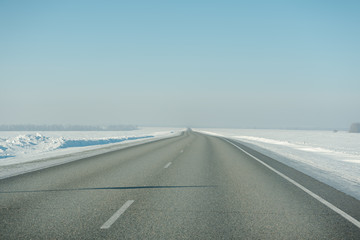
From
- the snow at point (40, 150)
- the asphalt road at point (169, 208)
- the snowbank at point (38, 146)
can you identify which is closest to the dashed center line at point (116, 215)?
the asphalt road at point (169, 208)

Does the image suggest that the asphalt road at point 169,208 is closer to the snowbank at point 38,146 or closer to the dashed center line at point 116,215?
the dashed center line at point 116,215

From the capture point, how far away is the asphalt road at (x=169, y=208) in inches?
170

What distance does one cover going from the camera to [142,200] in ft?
20.8

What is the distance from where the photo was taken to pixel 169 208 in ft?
18.7

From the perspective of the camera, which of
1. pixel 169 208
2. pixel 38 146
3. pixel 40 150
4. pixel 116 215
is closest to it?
pixel 116 215

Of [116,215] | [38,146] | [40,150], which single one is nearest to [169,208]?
[116,215]

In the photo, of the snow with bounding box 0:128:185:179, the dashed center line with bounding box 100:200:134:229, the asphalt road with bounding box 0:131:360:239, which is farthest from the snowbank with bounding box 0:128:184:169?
the dashed center line with bounding box 100:200:134:229

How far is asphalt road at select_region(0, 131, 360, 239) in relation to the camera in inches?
170

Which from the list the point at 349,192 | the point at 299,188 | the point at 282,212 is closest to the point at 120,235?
the point at 282,212

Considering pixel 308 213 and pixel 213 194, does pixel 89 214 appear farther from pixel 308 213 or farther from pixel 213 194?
pixel 308 213

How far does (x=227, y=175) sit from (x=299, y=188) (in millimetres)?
2726

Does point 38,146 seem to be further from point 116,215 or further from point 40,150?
point 116,215

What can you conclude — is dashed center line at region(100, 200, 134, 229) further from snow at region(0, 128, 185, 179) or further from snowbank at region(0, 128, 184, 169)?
snowbank at region(0, 128, 184, 169)

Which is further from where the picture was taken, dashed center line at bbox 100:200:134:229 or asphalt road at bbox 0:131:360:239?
dashed center line at bbox 100:200:134:229
